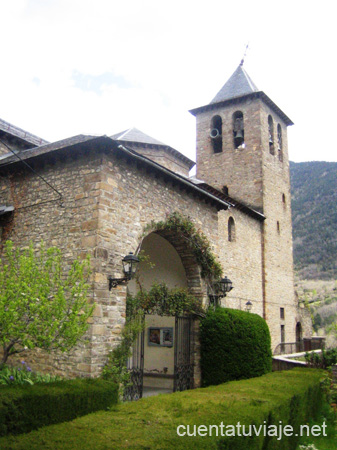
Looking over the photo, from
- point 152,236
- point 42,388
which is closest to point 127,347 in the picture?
point 42,388

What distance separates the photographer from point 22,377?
7074 millimetres

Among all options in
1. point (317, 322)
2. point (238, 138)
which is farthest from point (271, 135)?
point (317, 322)

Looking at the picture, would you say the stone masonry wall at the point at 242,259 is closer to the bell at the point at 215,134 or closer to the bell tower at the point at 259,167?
the bell tower at the point at 259,167

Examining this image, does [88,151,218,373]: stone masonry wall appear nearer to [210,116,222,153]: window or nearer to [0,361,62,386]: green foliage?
[0,361,62,386]: green foliage

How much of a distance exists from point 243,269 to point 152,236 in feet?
22.8

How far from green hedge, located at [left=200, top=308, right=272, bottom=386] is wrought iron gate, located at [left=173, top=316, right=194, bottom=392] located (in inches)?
11.8

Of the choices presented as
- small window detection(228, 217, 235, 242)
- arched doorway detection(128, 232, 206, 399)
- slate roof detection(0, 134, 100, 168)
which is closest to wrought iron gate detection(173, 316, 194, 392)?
arched doorway detection(128, 232, 206, 399)

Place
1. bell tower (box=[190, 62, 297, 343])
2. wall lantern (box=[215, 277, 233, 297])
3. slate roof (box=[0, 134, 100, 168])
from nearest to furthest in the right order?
1. slate roof (box=[0, 134, 100, 168])
2. wall lantern (box=[215, 277, 233, 297])
3. bell tower (box=[190, 62, 297, 343])

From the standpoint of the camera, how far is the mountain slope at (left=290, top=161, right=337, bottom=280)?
4678 cm

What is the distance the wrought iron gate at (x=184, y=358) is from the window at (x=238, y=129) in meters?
14.0

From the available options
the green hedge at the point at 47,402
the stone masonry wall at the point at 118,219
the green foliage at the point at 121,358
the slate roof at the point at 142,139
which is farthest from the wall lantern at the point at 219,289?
the slate roof at the point at 142,139

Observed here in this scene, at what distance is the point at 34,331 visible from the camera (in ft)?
19.0

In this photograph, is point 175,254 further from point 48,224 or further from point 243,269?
point 243,269

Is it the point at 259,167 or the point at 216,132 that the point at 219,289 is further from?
the point at 216,132
